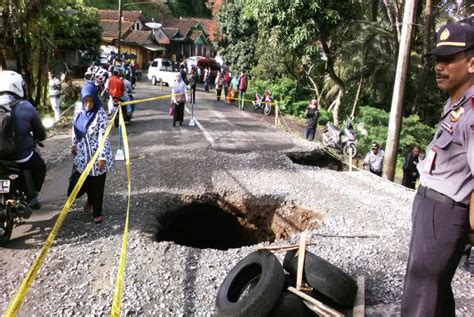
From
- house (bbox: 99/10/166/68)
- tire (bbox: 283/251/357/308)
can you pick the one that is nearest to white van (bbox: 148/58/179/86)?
house (bbox: 99/10/166/68)

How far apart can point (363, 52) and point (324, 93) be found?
580 centimetres

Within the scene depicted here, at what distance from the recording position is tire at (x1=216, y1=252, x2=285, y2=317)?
3299 mm

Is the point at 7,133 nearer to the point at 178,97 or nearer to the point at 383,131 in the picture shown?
the point at 178,97

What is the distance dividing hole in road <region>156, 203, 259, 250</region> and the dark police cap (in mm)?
5201

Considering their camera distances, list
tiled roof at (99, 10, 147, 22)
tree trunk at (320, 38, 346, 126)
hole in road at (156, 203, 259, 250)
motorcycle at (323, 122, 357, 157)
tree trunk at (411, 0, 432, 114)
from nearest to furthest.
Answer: hole in road at (156, 203, 259, 250) → motorcycle at (323, 122, 357, 157) → tree trunk at (411, 0, 432, 114) → tree trunk at (320, 38, 346, 126) → tiled roof at (99, 10, 147, 22)

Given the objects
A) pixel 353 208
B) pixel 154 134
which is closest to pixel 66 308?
pixel 353 208

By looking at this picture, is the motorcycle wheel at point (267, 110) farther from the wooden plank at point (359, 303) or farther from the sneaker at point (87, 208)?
the wooden plank at point (359, 303)

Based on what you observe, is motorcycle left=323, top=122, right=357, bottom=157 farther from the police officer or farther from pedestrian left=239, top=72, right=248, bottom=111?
the police officer

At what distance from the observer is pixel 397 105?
910 centimetres

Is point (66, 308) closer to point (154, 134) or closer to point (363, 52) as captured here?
point (154, 134)

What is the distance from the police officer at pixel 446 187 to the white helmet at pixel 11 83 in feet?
14.8

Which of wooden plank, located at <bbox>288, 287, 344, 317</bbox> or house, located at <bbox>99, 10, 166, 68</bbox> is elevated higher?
house, located at <bbox>99, 10, 166, 68</bbox>

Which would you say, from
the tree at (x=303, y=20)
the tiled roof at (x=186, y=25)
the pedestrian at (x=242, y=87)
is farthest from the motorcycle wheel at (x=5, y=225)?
the tiled roof at (x=186, y=25)

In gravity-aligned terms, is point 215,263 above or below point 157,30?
below
